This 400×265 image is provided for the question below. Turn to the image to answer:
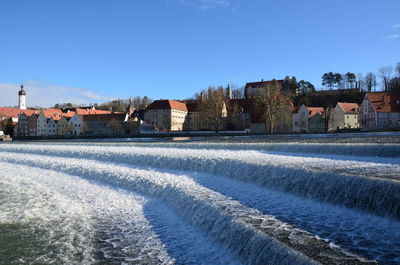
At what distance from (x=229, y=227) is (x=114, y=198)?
6.98 meters

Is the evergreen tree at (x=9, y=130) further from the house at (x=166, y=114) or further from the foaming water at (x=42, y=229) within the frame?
the foaming water at (x=42, y=229)

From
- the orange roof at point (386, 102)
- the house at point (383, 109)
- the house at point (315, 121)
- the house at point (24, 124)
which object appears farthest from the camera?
the house at point (24, 124)

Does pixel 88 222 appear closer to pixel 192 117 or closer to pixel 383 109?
pixel 383 109

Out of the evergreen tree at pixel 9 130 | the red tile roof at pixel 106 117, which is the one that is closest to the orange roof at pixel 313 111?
the red tile roof at pixel 106 117

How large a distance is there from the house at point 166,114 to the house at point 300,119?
35852 mm

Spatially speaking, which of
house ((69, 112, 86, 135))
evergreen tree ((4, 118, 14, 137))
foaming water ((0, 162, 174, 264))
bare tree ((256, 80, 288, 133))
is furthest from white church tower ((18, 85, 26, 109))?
foaming water ((0, 162, 174, 264))

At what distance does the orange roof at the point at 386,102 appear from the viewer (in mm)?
60969

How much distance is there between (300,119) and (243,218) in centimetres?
7079

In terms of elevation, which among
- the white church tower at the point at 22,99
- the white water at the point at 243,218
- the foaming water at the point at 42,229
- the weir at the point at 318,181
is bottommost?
the foaming water at the point at 42,229

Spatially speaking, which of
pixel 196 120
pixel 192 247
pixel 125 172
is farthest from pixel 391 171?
pixel 196 120

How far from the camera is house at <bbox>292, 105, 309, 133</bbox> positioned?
2939 inches

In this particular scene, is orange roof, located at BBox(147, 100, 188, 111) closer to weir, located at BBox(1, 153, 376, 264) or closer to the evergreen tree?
the evergreen tree

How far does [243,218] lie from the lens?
27.4 feet

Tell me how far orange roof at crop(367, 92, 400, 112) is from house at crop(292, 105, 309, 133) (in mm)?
14105
